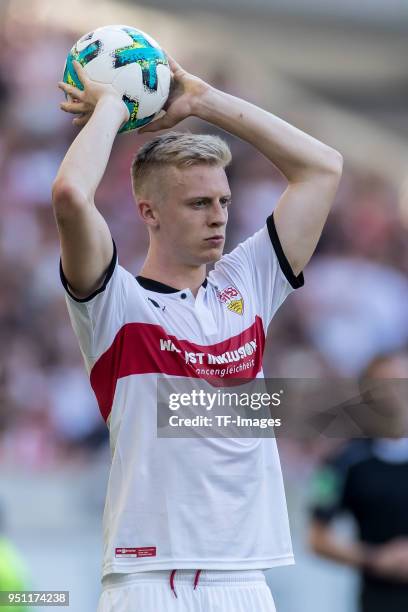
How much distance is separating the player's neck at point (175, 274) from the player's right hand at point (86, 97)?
0.48 m

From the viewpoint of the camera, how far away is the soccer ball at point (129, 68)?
147 inches

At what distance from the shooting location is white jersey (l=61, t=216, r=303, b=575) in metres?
3.45

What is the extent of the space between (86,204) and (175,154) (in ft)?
1.74

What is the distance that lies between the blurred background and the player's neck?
2.77 meters

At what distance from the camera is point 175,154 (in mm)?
3736

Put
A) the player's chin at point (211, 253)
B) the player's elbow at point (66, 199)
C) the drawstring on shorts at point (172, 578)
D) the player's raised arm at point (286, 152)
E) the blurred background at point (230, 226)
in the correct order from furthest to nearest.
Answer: the blurred background at point (230, 226)
the player's raised arm at point (286, 152)
the player's chin at point (211, 253)
the drawstring on shorts at point (172, 578)
the player's elbow at point (66, 199)

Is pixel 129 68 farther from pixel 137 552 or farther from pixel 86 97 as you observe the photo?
pixel 137 552

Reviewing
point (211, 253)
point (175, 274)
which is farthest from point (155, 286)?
point (211, 253)

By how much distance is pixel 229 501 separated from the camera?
3492 millimetres

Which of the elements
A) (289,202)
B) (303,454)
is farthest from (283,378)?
(289,202)

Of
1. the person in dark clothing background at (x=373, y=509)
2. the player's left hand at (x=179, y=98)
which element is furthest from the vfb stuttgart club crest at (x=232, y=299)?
the person in dark clothing background at (x=373, y=509)

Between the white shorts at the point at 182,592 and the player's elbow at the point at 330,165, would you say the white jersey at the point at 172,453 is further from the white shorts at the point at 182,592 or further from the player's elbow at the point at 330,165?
the player's elbow at the point at 330,165

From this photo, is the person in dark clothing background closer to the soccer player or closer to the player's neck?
the soccer player

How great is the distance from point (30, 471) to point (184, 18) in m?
6.98
